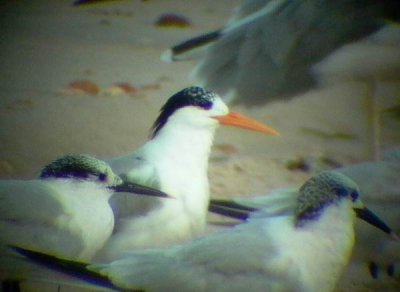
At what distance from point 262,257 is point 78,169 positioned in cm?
44

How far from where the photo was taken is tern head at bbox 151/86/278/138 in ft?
6.96

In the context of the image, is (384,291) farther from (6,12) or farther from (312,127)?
(6,12)

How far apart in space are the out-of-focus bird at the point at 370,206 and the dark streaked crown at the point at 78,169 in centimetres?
35

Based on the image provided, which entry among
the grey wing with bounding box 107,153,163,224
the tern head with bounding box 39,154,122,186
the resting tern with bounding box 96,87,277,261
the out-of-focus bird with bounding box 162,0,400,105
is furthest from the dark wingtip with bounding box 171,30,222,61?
the tern head with bounding box 39,154,122,186

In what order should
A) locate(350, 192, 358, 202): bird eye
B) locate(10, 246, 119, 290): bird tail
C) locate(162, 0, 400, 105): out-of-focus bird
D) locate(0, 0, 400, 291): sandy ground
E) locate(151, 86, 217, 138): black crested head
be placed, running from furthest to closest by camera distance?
locate(162, 0, 400, 105): out-of-focus bird → locate(0, 0, 400, 291): sandy ground → locate(151, 86, 217, 138): black crested head → locate(350, 192, 358, 202): bird eye → locate(10, 246, 119, 290): bird tail

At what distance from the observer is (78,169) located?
1.95m

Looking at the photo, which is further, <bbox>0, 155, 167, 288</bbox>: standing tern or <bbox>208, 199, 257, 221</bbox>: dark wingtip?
<bbox>208, 199, 257, 221</bbox>: dark wingtip

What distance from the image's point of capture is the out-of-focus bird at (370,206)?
212cm

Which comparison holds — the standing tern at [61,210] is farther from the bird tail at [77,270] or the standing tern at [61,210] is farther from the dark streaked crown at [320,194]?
the dark streaked crown at [320,194]

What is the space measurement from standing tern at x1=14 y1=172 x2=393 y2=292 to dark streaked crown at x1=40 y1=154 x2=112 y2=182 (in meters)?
0.19

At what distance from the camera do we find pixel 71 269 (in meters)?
1.81

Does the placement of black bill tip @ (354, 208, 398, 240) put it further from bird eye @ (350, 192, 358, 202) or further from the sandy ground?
the sandy ground

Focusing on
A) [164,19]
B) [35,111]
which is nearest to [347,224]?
[35,111]

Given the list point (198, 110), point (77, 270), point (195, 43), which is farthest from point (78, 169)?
point (195, 43)
